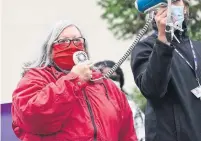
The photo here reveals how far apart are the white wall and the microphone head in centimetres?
298

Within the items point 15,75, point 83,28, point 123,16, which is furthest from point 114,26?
point 83,28

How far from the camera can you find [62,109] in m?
3.47

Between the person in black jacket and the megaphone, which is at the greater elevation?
the megaphone

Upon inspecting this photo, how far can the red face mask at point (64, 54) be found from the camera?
3736mm

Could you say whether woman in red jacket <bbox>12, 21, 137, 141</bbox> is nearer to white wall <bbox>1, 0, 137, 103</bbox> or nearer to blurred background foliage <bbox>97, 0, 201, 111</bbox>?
white wall <bbox>1, 0, 137, 103</bbox>

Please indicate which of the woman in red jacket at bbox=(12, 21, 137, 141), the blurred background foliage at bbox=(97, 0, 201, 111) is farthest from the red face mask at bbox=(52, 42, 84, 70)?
the blurred background foliage at bbox=(97, 0, 201, 111)

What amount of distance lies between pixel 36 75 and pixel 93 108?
398 mm

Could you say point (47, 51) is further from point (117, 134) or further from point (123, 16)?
point (123, 16)

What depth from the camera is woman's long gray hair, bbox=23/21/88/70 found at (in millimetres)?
3787

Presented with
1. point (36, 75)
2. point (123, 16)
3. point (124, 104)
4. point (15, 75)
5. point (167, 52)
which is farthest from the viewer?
point (123, 16)

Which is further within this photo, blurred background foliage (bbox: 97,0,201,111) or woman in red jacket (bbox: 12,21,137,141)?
blurred background foliage (bbox: 97,0,201,111)

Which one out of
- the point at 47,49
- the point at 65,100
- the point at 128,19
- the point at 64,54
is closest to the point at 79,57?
the point at 64,54

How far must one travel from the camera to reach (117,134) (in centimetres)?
380

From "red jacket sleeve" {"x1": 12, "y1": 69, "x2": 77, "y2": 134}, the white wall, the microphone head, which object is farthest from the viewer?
the white wall
